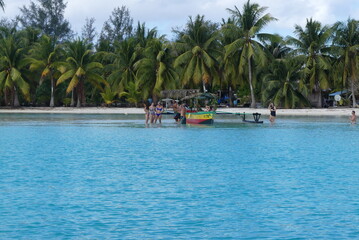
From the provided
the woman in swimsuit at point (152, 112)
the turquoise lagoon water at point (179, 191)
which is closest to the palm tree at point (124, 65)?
the woman in swimsuit at point (152, 112)

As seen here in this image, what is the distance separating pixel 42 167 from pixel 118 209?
6542mm

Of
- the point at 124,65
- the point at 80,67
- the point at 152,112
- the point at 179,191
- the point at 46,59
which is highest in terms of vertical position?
the point at 46,59

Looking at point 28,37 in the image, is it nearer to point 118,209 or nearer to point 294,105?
point 294,105

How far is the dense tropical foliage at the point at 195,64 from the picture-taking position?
55156 millimetres

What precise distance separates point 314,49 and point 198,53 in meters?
11.4

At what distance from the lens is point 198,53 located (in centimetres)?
5697

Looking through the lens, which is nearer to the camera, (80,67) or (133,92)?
(133,92)

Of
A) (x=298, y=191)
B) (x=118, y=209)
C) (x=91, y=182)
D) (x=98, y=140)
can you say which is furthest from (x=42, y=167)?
(x=98, y=140)

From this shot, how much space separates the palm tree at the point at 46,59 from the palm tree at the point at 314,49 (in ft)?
85.0

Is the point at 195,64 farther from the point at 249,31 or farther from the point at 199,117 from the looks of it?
the point at 199,117

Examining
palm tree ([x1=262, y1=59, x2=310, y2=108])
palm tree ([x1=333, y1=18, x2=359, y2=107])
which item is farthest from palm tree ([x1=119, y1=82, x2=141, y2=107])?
palm tree ([x1=333, y1=18, x2=359, y2=107])

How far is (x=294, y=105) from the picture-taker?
55.9 meters

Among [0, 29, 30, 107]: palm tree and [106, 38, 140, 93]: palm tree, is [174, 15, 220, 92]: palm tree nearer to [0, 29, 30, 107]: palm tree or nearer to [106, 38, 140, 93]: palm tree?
[106, 38, 140, 93]: palm tree

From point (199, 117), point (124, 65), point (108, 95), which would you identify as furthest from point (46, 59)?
point (199, 117)
